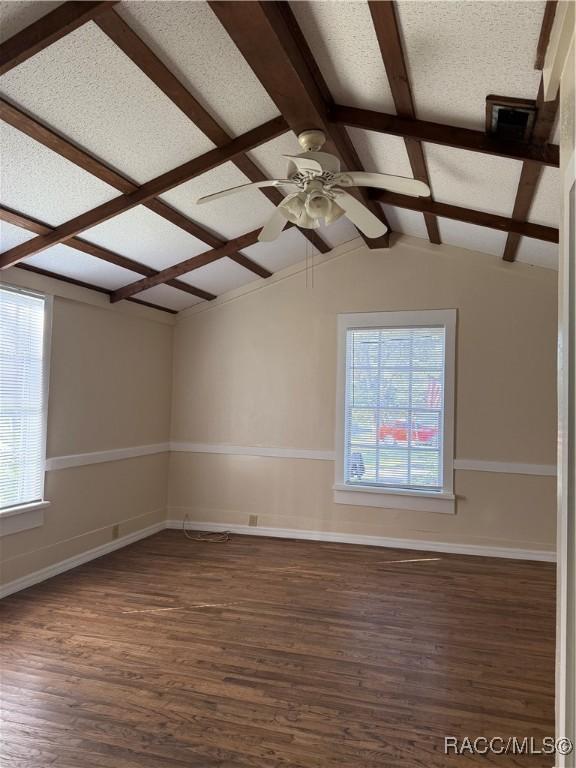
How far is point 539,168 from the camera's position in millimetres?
2934

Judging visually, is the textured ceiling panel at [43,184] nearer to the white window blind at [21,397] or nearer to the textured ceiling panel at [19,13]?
the textured ceiling panel at [19,13]

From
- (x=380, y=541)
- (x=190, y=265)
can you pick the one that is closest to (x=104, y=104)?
(x=190, y=265)

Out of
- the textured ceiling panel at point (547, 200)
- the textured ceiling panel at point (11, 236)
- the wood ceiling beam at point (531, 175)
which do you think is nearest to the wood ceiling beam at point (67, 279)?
the textured ceiling panel at point (11, 236)

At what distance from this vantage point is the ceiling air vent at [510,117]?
95.5 inches

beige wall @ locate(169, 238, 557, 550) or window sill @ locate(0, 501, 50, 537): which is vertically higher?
beige wall @ locate(169, 238, 557, 550)

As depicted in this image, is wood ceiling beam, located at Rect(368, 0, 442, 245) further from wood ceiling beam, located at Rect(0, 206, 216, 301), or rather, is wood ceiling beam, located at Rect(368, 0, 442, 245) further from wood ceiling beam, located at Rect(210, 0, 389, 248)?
wood ceiling beam, located at Rect(0, 206, 216, 301)

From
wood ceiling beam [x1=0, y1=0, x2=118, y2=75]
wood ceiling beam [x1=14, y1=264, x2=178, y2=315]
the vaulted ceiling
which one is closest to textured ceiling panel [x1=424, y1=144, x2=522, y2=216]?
the vaulted ceiling

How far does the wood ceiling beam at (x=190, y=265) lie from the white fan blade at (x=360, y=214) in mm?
1728

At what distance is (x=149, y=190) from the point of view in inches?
127

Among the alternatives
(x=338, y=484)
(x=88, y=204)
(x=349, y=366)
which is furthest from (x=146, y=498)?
(x=88, y=204)

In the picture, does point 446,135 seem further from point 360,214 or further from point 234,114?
point 234,114

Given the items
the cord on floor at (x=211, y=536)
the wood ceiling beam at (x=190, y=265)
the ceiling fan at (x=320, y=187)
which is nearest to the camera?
the ceiling fan at (x=320, y=187)

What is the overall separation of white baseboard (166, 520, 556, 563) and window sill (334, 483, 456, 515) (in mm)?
323

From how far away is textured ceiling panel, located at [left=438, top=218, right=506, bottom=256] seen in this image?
428cm
